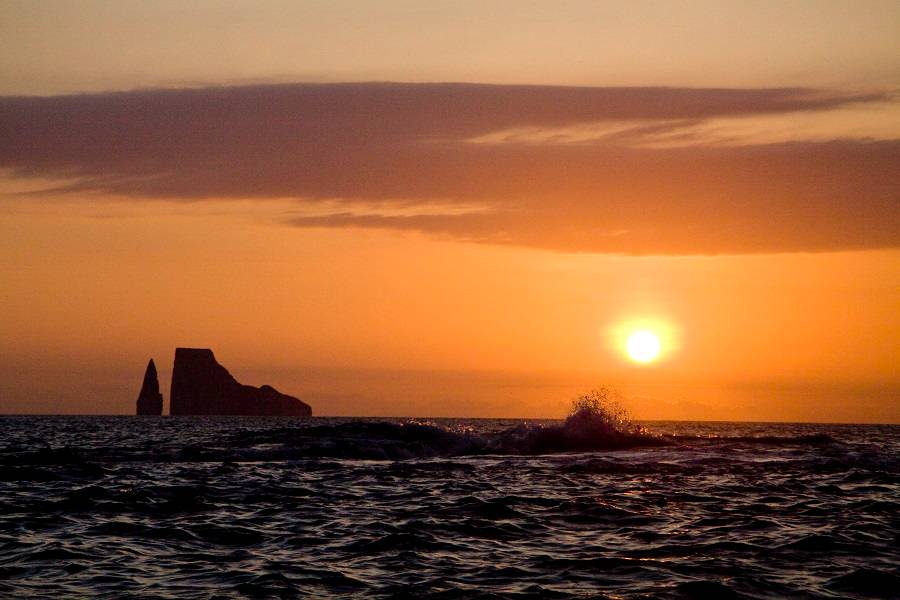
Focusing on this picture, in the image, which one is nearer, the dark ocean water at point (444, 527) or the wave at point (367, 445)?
the dark ocean water at point (444, 527)

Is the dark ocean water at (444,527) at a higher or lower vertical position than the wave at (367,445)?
lower

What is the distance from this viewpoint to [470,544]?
22.9 m

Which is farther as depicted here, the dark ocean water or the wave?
the wave

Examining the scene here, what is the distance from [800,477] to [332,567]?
2506 centimetres

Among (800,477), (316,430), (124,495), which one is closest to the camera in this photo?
(124,495)

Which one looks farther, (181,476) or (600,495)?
(181,476)

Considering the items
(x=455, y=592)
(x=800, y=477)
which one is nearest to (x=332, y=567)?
(x=455, y=592)

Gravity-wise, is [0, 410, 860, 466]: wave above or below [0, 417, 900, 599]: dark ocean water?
above

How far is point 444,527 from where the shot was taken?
2495 centimetres

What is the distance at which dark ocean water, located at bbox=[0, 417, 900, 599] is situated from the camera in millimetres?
18547

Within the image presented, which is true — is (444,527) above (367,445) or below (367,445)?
below

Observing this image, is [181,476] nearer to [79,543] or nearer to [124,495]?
[124,495]

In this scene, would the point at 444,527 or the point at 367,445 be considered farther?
the point at 367,445

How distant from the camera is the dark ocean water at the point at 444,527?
18547mm
